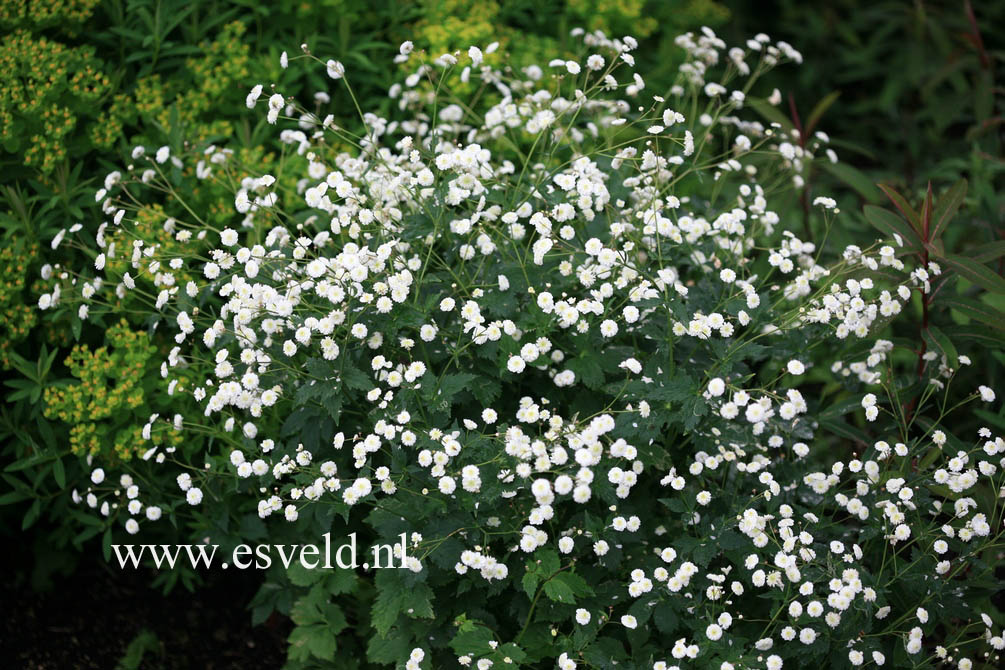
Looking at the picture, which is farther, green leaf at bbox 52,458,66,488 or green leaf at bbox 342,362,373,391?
green leaf at bbox 52,458,66,488

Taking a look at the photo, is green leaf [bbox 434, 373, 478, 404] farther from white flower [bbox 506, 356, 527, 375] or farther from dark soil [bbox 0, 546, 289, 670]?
dark soil [bbox 0, 546, 289, 670]

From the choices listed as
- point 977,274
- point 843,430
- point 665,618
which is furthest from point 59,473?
point 977,274

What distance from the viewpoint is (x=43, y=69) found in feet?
9.79

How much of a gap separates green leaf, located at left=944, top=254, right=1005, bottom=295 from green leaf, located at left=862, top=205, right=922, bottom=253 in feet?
0.33

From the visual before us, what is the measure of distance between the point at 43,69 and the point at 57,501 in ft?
4.47

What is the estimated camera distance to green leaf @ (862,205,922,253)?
8.96ft

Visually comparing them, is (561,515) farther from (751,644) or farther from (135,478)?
(135,478)

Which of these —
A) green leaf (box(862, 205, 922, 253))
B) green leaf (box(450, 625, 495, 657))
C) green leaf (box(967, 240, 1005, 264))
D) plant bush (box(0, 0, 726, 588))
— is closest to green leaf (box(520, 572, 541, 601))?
green leaf (box(450, 625, 495, 657))

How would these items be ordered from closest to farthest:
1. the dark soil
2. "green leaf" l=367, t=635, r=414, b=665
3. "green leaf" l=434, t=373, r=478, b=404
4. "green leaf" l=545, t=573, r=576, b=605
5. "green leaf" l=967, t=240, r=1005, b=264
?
"green leaf" l=545, t=573, r=576, b=605 < "green leaf" l=434, t=373, r=478, b=404 < "green leaf" l=367, t=635, r=414, b=665 < "green leaf" l=967, t=240, r=1005, b=264 < the dark soil

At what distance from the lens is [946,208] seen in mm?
2777

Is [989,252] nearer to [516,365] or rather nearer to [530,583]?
[516,365]

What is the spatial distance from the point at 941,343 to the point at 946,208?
41 cm

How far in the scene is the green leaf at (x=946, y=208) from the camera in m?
2.73

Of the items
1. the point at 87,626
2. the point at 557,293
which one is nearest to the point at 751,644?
the point at 557,293
